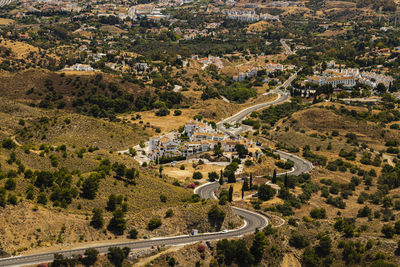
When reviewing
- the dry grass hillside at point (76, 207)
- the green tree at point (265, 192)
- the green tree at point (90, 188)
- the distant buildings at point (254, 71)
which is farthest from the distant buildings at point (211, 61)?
the green tree at point (90, 188)

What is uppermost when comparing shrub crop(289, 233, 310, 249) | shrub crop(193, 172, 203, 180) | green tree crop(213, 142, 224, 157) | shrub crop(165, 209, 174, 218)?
shrub crop(165, 209, 174, 218)

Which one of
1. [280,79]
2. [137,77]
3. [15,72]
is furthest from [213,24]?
[15,72]

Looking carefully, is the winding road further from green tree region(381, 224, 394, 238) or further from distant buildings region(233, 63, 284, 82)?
distant buildings region(233, 63, 284, 82)

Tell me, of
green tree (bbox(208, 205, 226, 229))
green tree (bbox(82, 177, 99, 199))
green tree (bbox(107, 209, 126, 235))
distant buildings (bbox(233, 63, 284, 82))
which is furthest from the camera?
distant buildings (bbox(233, 63, 284, 82))

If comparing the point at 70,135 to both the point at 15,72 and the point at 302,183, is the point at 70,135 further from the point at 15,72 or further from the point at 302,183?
the point at 15,72

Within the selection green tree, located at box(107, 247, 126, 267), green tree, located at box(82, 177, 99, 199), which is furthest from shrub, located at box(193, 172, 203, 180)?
green tree, located at box(107, 247, 126, 267)

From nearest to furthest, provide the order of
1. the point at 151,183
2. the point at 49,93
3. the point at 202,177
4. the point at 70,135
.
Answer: the point at 151,183, the point at 202,177, the point at 70,135, the point at 49,93

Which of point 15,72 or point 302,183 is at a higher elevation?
point 15,72

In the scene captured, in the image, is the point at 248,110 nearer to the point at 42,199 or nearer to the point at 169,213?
the point at 169,213

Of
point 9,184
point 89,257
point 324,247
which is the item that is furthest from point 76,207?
point 324,247
